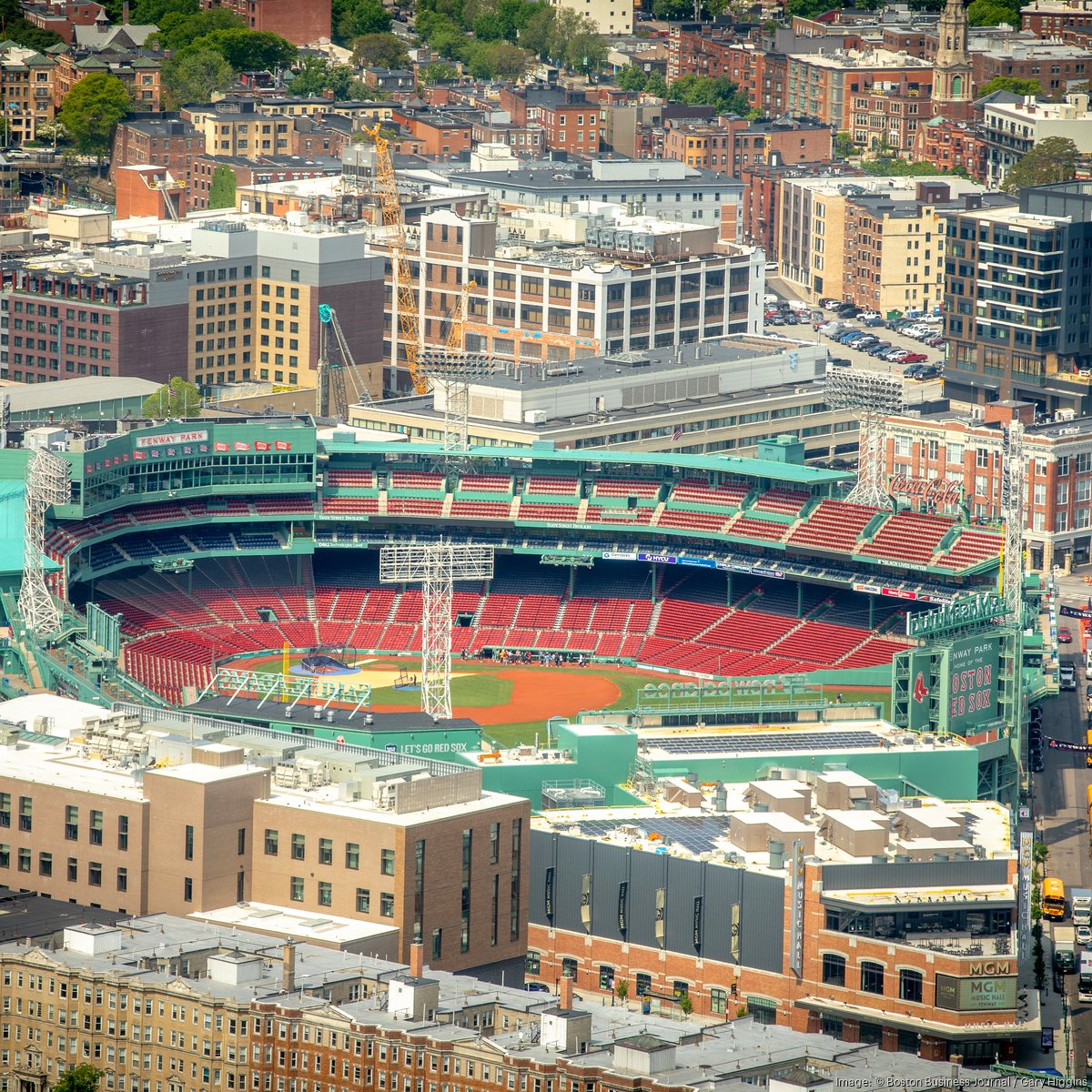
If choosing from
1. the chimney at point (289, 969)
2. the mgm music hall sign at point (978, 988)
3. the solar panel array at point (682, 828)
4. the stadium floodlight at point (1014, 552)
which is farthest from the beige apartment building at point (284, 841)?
the stadium floodlight at point (1014, 552)

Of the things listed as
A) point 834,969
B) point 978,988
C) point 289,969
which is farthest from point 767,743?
point 289,969

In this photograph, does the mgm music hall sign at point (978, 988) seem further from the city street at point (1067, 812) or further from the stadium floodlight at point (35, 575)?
the stadium floodlight at point (35, 575)

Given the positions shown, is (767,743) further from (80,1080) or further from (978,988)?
(80,1080)

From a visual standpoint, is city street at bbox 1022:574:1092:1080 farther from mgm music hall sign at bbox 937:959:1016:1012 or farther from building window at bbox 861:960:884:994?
building window at bbox 861:960:884:994

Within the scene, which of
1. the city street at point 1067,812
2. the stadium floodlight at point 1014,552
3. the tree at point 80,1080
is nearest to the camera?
the tree at point 80,1080

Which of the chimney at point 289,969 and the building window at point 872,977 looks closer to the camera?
the chimney at point 289,969

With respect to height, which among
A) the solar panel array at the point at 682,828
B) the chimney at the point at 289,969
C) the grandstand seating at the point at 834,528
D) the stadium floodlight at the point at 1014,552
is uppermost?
the stadium floodlight at the point at 1014,552

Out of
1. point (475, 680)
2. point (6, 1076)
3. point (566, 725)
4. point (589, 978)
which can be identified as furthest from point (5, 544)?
point (6, 1076)

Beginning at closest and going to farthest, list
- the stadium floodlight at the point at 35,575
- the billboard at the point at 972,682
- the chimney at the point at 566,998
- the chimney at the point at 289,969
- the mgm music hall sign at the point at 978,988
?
1. the chimney at the point at 566,998
2. the chimney at the point at 289,969
3. the mgm music hall sign at the point at 978,988
4. the billboard at the point at 972,682
5. the stadium floodlight at the point at 35,575
